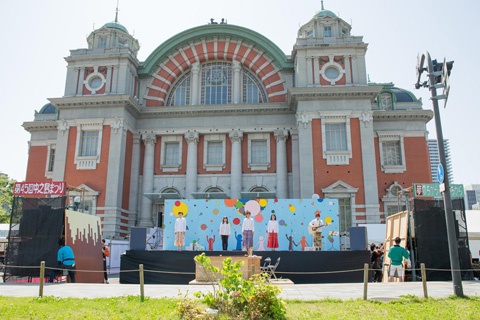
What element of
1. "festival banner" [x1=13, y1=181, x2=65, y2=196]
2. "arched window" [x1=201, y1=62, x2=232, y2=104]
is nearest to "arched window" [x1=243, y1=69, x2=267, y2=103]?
"arched window" [x1=201, y1=62, x2=232, y2=104]

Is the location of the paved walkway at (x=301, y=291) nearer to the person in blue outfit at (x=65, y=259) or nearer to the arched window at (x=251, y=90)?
the person in blue outfit at (x=65, y=259)

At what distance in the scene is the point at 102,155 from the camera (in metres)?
29.2

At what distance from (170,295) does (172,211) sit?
11338 mm

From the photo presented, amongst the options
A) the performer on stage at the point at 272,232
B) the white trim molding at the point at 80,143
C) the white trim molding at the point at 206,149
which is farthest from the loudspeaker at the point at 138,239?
the white trim molding at the point at 206,149

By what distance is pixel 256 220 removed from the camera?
21.3m

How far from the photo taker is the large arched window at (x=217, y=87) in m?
32.1

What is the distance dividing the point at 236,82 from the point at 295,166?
8548 mm

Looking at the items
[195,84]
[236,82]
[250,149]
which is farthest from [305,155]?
[195,84]

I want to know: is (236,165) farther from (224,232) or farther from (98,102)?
(98,102)

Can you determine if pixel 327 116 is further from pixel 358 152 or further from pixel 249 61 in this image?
pixel 249 61

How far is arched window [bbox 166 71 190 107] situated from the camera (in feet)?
108

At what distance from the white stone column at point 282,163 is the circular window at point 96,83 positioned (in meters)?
14.5

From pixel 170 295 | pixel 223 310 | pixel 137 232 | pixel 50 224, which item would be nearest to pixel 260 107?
pixel 137 232

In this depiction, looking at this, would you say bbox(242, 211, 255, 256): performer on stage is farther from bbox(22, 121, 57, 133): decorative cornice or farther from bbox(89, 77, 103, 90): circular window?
bbox(22, 121, 57, 133): decorative cornice
